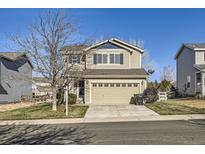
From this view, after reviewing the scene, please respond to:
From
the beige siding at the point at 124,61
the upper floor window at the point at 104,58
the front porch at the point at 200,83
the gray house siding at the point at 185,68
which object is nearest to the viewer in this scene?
the beige siding at the point at 124,61

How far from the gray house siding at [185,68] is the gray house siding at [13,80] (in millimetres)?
18922

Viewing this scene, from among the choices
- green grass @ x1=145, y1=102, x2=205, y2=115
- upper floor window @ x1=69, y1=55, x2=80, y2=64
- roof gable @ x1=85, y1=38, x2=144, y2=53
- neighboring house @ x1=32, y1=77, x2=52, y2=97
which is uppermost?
roof gable @ x1=85, y1=38, x2=144, y2=53

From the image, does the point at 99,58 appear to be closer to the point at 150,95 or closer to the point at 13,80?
the point at 150,95

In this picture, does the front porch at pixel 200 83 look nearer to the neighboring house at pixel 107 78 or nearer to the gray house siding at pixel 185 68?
the gray house siding at pixel 185 68

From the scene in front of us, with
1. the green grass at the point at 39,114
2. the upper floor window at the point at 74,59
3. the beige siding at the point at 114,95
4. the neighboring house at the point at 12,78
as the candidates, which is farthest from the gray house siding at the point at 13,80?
the green grass at the point at 39,114

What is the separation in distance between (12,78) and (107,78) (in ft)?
43.9

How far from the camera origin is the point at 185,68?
40.9 meters

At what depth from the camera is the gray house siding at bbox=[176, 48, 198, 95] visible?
124 ft

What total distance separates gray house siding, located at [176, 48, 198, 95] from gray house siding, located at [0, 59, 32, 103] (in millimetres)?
18922

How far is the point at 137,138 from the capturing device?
10469 millimetres

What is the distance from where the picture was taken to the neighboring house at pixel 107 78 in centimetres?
3017

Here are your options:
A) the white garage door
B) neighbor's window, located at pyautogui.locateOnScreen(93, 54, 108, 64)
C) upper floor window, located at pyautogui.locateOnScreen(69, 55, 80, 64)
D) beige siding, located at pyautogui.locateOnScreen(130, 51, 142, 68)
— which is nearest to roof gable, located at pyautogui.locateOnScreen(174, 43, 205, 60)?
beige siding, located at pyautogui.locateOnScreen(130, 51, 142, 68)

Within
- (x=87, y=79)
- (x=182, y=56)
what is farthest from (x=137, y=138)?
(x=182, y=56)

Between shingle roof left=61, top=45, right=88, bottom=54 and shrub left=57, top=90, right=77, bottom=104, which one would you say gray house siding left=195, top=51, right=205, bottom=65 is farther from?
shingle roof left=61, top=45, right=88, bottom=54
